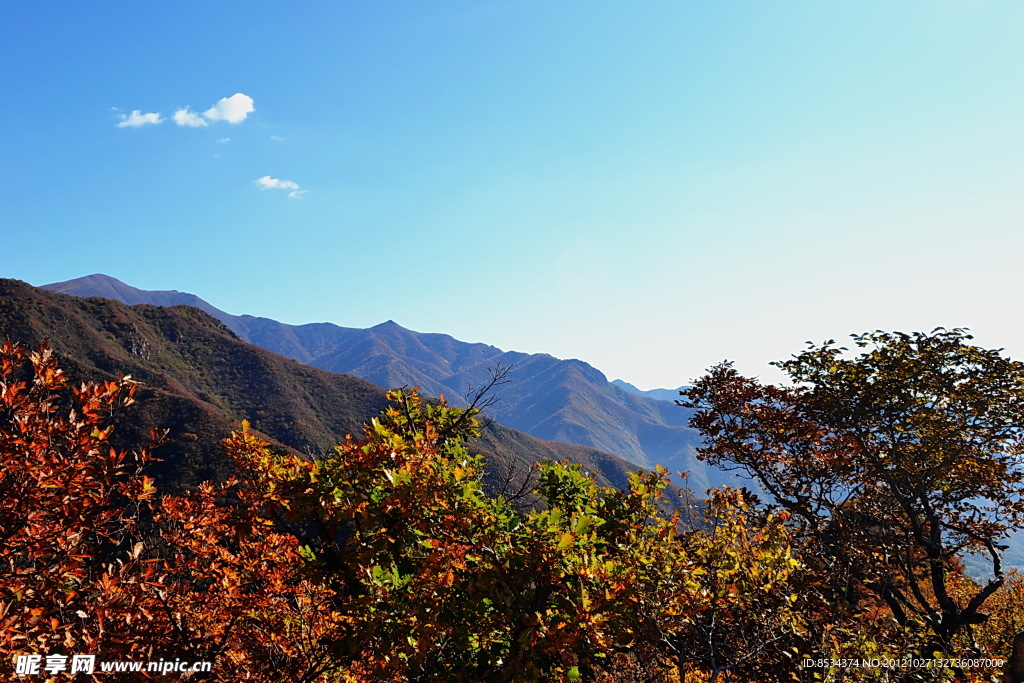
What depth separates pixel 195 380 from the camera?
5010 inches

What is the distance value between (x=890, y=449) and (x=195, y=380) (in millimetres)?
148233

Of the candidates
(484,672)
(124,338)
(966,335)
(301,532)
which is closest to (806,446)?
(966,335)

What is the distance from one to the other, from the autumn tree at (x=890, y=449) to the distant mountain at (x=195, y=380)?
57418 mm

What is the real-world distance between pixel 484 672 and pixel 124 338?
148 metres

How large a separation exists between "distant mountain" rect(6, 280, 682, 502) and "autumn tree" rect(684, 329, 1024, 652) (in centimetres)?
5742

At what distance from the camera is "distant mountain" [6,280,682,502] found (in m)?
69.1

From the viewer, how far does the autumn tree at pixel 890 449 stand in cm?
1071

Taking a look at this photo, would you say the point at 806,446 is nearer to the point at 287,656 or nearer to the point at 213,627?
the point at 287,656
